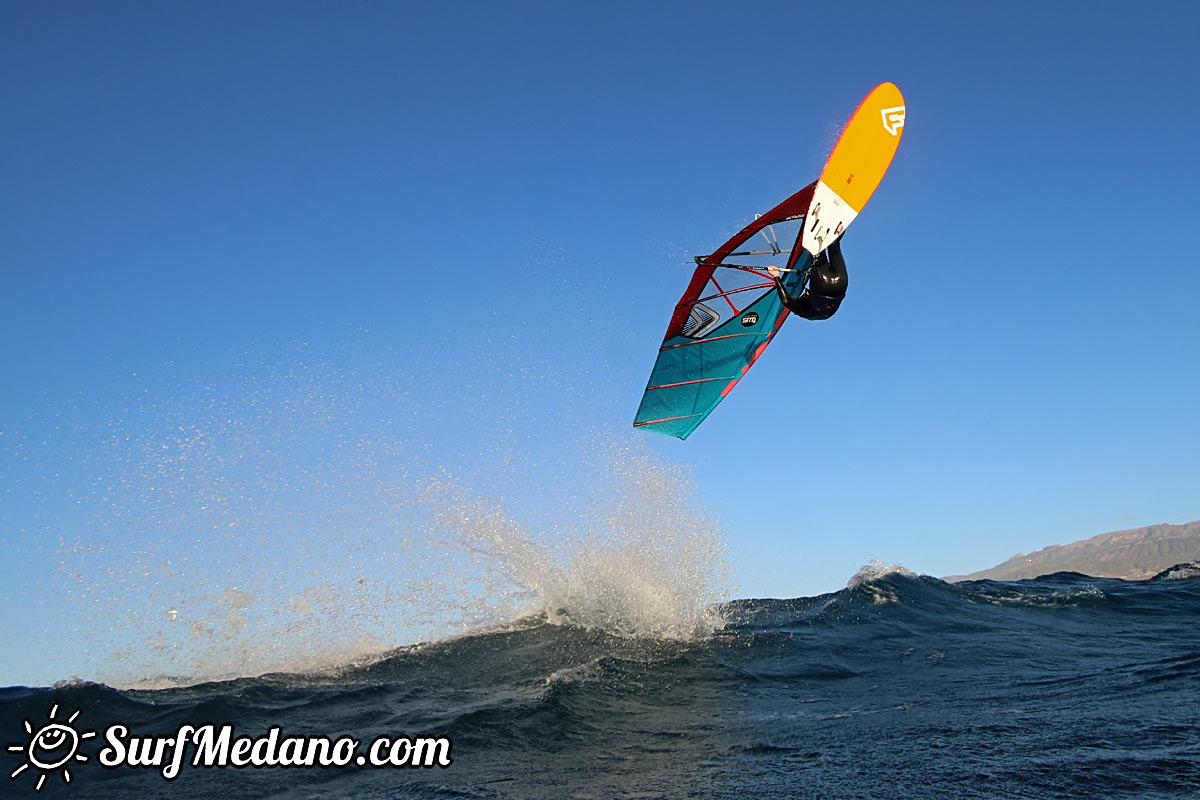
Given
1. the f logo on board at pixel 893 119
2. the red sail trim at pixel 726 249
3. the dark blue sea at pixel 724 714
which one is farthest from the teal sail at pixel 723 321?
the dark blue sea at pixel 724 714

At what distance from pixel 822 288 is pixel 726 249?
153 cm

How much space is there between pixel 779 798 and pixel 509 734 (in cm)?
269

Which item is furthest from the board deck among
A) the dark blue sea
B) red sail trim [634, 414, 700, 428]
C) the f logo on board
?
the dark blue sea

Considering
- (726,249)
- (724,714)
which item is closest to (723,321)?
(726,249)

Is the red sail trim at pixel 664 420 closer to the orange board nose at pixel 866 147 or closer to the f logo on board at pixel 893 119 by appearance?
the orange board nose at pixel 866 147

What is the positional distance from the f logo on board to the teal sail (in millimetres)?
1421

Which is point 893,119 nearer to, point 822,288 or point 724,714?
point 822,288

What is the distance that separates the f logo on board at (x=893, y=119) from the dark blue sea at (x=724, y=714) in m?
6.50

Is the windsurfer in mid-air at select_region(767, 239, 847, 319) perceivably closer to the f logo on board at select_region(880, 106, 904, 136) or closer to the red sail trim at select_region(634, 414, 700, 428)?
the f logo on board at select_region(880, 106, 904, 136)

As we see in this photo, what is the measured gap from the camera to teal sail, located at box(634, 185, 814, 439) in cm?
953

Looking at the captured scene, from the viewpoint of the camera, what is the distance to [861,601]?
12828 millimetres

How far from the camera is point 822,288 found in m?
8.63

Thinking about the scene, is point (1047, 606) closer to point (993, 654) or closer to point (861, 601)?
point (861, 601)

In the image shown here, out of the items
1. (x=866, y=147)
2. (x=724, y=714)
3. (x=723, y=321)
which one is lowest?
(x=724, y=714)
